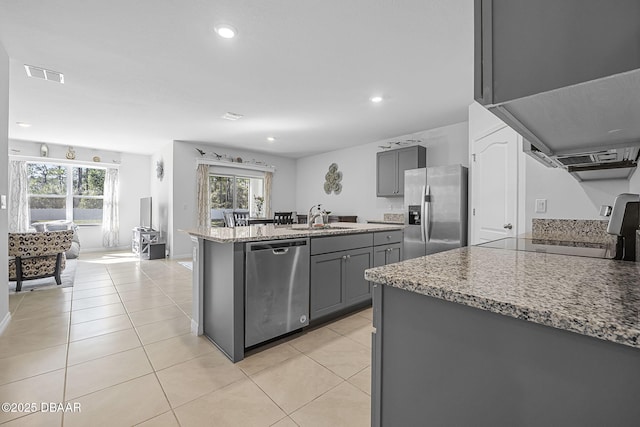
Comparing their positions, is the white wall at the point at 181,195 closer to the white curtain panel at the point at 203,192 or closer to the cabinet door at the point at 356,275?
the white curtain panel at the point at 203,192

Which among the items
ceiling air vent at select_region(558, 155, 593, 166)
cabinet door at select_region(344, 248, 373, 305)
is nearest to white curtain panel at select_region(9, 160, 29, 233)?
cabinet door at select_region(344, 248, 373, 305)

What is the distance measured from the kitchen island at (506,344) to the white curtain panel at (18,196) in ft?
27.4

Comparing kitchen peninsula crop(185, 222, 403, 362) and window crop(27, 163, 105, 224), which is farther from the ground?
window crop(27, 163, 105, 224)

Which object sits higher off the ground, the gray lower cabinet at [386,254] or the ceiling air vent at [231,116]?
the ceiling air vent at [231,116]

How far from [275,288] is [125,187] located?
7122 millimetres

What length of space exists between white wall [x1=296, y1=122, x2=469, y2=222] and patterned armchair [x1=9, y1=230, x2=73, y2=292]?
5031 millimetres

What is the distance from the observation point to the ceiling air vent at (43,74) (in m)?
2.87

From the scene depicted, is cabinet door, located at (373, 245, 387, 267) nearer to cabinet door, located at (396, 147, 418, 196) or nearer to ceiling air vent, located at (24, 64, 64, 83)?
cabinet door, located at (396, 147, 418, 196)

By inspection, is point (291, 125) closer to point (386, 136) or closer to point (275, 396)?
point (386, 136)

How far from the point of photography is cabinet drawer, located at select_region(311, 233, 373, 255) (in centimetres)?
252

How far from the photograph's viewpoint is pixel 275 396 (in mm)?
1665

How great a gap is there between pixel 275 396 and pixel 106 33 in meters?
3.02

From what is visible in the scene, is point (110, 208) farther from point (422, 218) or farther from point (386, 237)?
point (422, 218)

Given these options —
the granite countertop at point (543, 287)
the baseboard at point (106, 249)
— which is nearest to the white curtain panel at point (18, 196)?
the baseboard at point (106, 249)
